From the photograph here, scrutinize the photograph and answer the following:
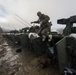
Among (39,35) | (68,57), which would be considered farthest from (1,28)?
(68,57)

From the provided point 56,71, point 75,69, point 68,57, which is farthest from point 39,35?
point 75,69

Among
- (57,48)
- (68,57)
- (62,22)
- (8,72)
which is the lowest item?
(8,72)

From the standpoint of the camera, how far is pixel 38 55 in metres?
6.86

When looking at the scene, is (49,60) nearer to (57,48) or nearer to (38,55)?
(38,55)

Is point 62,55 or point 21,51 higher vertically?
point 62,55

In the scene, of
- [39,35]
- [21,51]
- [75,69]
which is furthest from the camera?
[21,51]

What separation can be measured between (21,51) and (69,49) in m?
5.62

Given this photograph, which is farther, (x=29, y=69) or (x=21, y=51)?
(x=21, y=51)

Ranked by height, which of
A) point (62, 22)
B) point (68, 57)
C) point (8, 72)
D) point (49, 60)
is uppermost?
point (62, 22)

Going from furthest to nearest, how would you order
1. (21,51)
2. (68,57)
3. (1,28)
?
(1,28)
(21,51)
(68,57)

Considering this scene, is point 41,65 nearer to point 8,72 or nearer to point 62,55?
point 8,72

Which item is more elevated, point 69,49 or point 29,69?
point 69,49

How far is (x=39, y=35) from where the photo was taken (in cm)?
684

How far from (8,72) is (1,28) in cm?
2799
